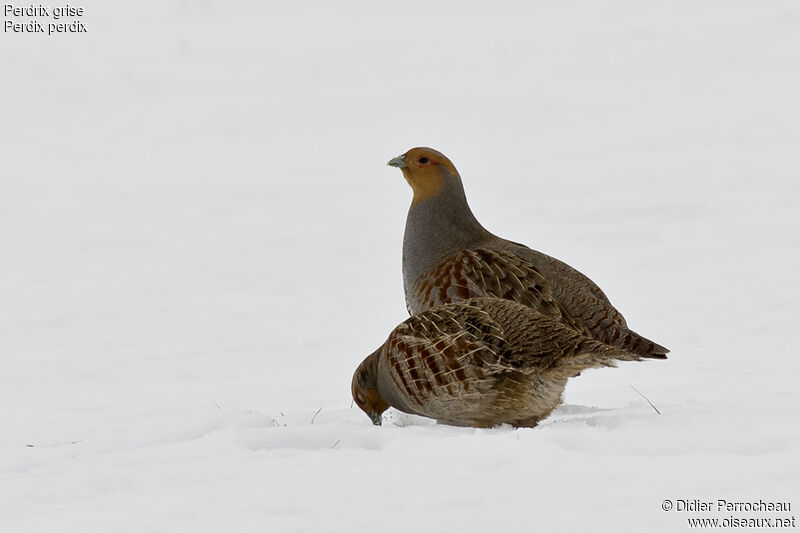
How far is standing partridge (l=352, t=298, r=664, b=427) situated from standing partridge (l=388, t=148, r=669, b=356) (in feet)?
2.58

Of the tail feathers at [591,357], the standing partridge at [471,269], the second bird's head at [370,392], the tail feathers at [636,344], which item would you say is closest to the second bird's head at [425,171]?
the standing partridge at [471,269]

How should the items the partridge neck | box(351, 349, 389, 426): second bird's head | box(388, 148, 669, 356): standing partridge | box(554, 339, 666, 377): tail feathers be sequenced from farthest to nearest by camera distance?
the partridge neck → box(388, 148, 669, 356): standing partridge → box(351, 349, 389, 426): second bird's head → box(554, 339, 666, 377): tail feathers

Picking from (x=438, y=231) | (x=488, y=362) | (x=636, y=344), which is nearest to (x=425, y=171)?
(x=438, y=231)

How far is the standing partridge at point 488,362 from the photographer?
507 centimetres

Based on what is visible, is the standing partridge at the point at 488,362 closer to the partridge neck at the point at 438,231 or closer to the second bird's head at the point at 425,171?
the partridge neck at the point at 438,231

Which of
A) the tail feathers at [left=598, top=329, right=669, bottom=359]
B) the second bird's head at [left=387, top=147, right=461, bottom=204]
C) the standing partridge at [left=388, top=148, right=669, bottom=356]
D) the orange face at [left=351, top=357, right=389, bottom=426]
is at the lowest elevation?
the orange face at [left=351, top=357, right=389, bottom=426]

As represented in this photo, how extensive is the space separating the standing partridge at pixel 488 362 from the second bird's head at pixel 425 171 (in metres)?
1.87

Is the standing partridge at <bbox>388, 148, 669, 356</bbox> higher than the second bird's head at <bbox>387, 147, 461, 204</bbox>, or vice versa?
the second bird's head at <bbox>387, 147, 461, 204</bbox>

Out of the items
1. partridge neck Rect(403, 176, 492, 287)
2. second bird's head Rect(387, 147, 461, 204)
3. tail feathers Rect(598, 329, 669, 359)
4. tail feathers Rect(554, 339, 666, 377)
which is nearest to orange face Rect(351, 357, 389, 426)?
tail feathers Rect(554, 339, 666, 377)

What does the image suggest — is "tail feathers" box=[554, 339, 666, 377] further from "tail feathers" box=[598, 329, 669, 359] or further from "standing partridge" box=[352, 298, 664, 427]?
"tail feathers" box=[598, 329, 669, 359]

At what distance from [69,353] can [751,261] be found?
5.90 metres

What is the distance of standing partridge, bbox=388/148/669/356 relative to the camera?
625cm

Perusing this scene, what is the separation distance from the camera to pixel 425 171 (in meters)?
7.26

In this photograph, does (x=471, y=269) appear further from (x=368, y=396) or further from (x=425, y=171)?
(x=368, y=396)
